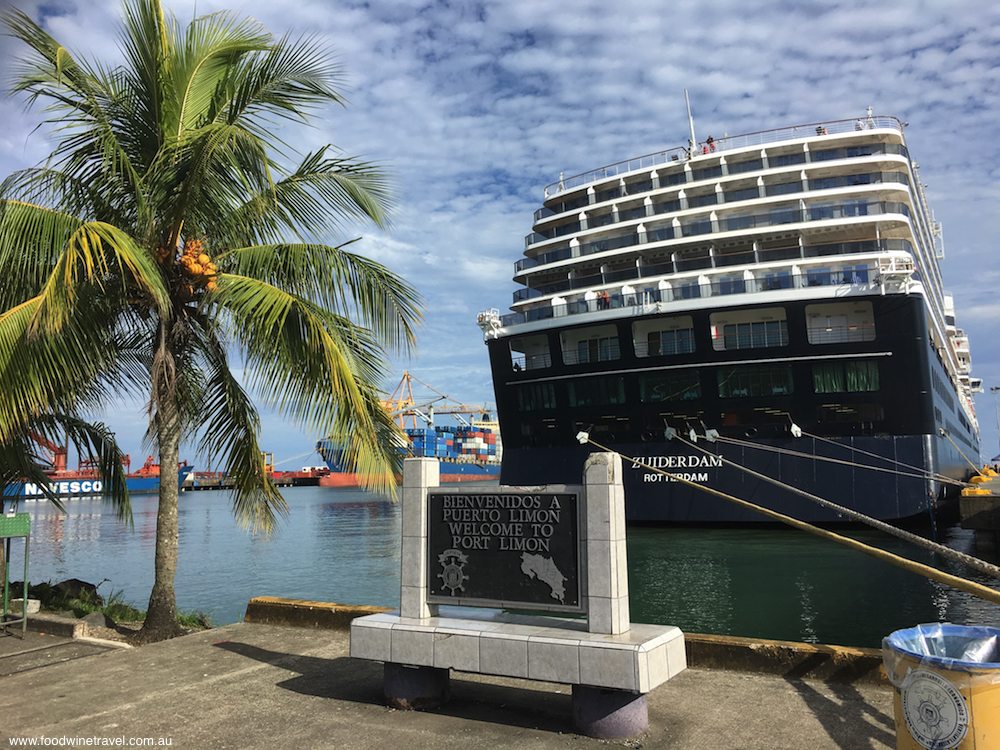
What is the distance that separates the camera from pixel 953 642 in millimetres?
4656

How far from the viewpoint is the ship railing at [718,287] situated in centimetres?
2306

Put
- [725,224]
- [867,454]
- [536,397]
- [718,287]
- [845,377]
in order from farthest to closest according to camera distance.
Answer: [536,397] < [725,224] < [718,287] < [845,377] < [867,454]

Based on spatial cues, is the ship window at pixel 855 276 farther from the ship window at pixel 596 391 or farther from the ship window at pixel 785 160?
the ship window at pixel 596 391

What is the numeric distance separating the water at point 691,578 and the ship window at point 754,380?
4.96m

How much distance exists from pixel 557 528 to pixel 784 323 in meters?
20.8

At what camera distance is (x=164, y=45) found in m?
8.66

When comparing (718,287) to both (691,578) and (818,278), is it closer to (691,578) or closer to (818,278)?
(818,278)

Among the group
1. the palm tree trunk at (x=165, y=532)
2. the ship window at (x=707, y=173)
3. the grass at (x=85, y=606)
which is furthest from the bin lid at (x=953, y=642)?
the ship window at (x=707, y=173)

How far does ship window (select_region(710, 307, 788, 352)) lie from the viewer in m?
23.8

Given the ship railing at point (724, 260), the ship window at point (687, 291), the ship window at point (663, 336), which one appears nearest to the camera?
the ship window at point (687, 291)

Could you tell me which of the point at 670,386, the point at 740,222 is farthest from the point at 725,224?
the point at 670,386

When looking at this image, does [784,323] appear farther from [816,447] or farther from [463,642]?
[463,642]

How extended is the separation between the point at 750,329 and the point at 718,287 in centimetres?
186

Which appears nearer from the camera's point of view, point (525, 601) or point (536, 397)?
point (525, 601)
